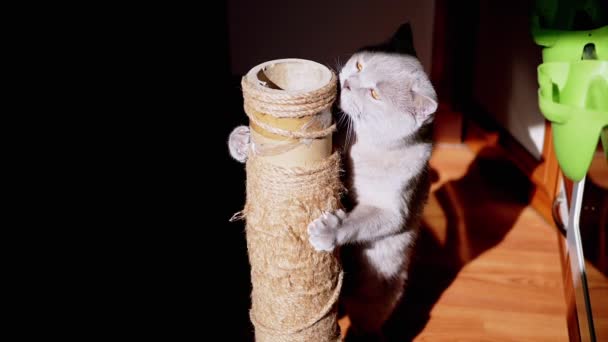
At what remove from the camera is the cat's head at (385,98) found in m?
1.39

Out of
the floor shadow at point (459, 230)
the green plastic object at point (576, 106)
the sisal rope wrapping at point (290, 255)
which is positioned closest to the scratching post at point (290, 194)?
the sisal rope wrapping at point (290, 255)

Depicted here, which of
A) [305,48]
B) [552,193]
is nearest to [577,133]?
[552,193]

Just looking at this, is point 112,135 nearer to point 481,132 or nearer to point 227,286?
point 227,286

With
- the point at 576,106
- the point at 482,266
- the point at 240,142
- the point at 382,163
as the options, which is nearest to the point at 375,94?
the point at 382,163

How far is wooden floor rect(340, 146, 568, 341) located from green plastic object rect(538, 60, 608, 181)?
0.61 metres

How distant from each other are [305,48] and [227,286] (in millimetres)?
1083

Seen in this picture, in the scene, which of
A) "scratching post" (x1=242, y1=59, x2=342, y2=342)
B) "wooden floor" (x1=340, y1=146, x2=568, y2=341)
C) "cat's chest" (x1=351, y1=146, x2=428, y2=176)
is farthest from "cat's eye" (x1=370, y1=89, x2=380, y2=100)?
"wooden floor" (x1=340, y1=146, x2=568, y2=341)

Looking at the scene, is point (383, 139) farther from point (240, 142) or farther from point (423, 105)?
point (240, 142)

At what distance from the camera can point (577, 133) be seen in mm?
1385

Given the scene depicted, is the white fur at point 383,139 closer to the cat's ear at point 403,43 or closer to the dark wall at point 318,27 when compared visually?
the cat's ear at point 403,43

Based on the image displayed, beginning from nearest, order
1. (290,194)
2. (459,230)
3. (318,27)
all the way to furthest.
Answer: (290,194)
(459,230)
(318,27)

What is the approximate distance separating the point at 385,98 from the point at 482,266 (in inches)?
36.8

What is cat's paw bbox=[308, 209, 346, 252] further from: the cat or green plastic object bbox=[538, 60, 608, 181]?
green plastic object bbox=[538, 60, 608, 181]

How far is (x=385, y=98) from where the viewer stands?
1.41 m
